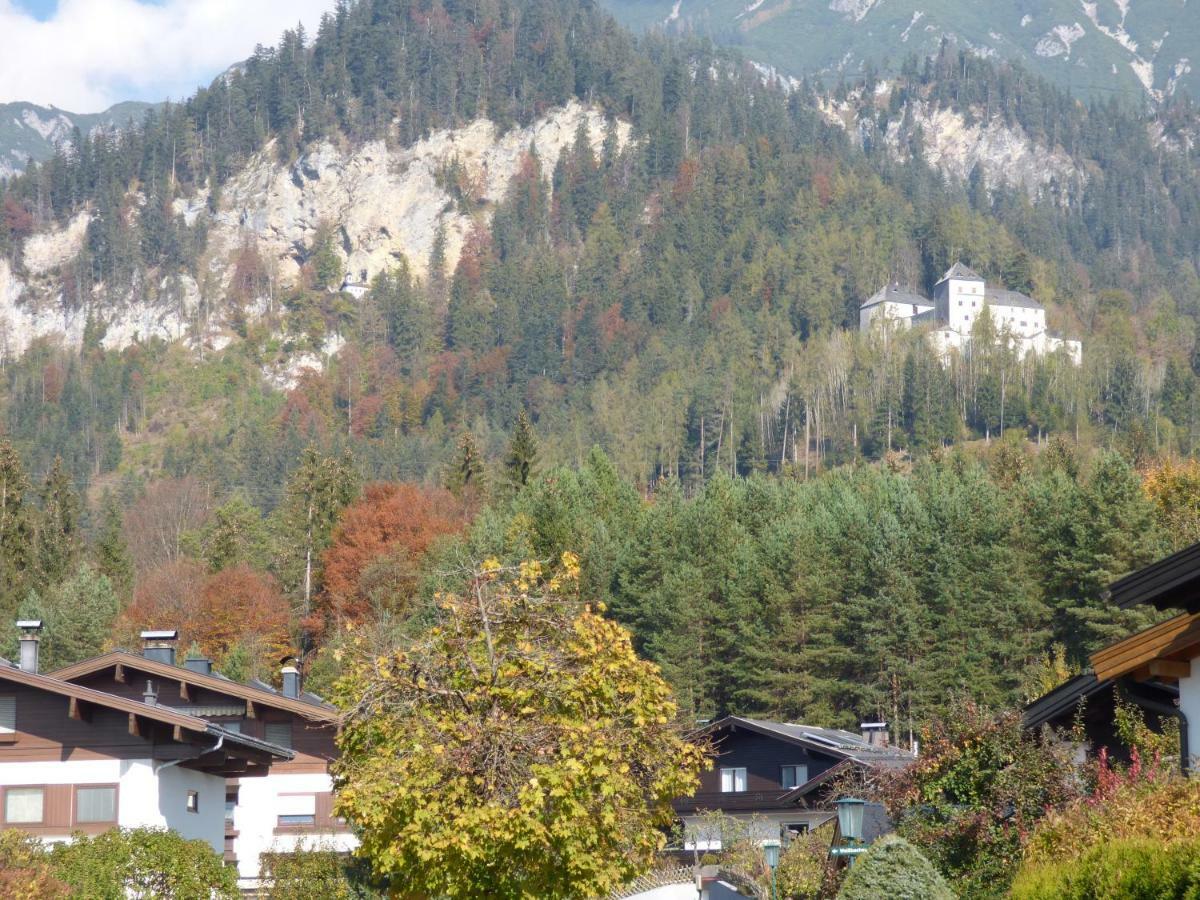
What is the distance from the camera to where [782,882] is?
34.2 meters

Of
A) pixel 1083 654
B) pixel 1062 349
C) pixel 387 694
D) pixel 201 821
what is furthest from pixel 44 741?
pixel 1062 349

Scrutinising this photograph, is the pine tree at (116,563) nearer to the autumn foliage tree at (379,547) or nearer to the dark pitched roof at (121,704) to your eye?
the autumn foliage tree at (379,547)

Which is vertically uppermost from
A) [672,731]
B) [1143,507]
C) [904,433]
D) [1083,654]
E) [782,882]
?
[904,433]

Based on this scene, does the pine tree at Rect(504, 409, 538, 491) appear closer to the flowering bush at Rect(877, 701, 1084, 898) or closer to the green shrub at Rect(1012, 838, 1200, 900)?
the flowering bush at Rect(877, 701, 1084, 898)

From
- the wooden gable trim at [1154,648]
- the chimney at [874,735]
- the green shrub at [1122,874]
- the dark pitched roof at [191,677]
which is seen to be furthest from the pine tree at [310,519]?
the green shrub at [1122,874]

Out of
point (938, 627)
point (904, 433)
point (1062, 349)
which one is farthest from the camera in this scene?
point (1062, 349)

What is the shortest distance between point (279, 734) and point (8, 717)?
402 inches

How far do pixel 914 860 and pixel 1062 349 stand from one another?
578 ft

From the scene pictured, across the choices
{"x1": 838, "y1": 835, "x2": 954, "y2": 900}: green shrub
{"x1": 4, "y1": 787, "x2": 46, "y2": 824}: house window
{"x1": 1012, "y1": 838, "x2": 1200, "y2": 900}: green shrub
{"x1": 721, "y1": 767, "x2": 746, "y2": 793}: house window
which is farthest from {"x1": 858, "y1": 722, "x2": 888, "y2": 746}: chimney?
{"x1": 1012, "y1": 838, "x2": 1200, "y2": 900}: green shrub

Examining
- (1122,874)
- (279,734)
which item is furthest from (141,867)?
(1122,874)

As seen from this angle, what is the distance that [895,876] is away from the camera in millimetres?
19203

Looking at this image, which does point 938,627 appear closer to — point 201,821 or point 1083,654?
point 1083,654

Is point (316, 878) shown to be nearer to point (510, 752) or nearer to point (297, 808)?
point (297, 808)

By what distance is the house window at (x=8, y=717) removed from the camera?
3186 centimetres
